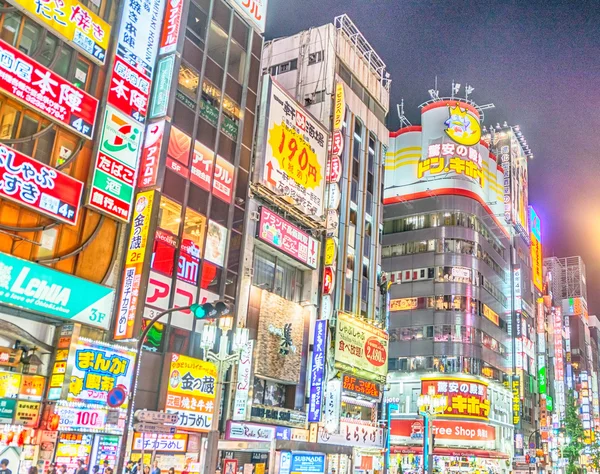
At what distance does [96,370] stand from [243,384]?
9257mm

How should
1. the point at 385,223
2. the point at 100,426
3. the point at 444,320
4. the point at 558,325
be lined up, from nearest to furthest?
the point at 100,426 < the point at 444,320 < the point at 385,223 < the point at 558,325

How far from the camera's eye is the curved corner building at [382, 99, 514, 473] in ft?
217

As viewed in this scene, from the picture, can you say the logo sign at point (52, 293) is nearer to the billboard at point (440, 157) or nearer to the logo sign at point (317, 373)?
the logo sign at point (317, 373)

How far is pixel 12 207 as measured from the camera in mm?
22750

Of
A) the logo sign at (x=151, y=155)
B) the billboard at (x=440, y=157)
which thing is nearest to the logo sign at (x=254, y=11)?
the logo sign at (x=151, y=155)

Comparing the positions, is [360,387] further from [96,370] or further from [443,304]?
[443,304]

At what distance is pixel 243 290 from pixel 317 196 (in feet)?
33.1

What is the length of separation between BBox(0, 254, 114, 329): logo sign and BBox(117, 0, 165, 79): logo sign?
10509 millimetres

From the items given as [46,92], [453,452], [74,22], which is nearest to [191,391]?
[46,92]

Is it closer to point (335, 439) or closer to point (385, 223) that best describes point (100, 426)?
point (335, 439)

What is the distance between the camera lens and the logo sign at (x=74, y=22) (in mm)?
A: 24172

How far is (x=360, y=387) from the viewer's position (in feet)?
144

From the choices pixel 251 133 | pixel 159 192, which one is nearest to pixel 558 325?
pixel 251 133

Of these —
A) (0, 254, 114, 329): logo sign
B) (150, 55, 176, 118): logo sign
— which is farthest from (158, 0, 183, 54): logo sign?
(0, 254, 114, 329): logo sign
